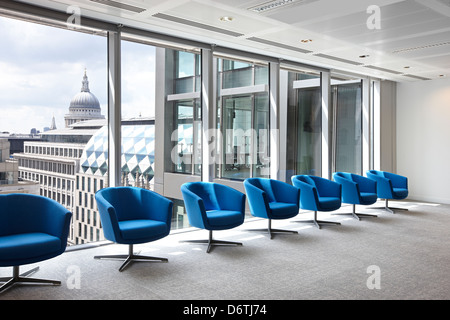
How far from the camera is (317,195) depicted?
6.69 meters

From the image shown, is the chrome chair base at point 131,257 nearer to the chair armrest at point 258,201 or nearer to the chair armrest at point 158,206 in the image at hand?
the chair armrest at point 158,206

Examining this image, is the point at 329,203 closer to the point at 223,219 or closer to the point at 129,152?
the point at 223,219

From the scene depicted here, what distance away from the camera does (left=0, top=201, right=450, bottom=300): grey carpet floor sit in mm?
3783

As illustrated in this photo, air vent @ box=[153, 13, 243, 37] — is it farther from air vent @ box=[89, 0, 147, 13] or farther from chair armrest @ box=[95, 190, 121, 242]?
chair armrest @ box=[95, 190, 121, 242]

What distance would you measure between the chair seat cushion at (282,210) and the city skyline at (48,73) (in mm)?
2482

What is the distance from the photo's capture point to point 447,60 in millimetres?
7840

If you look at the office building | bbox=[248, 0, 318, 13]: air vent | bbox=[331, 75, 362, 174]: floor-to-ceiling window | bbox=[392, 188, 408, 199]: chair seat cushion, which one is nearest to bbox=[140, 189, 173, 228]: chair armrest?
the office building

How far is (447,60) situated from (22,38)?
7364 mm

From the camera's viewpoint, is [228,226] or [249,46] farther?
[249,46]

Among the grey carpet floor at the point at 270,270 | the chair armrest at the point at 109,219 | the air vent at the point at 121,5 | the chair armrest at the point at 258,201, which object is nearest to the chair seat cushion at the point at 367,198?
the grey carpet floor at the point at 270,270

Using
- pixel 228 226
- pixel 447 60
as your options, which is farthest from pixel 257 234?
pixel 447 60

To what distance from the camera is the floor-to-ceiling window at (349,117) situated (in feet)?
32.8
